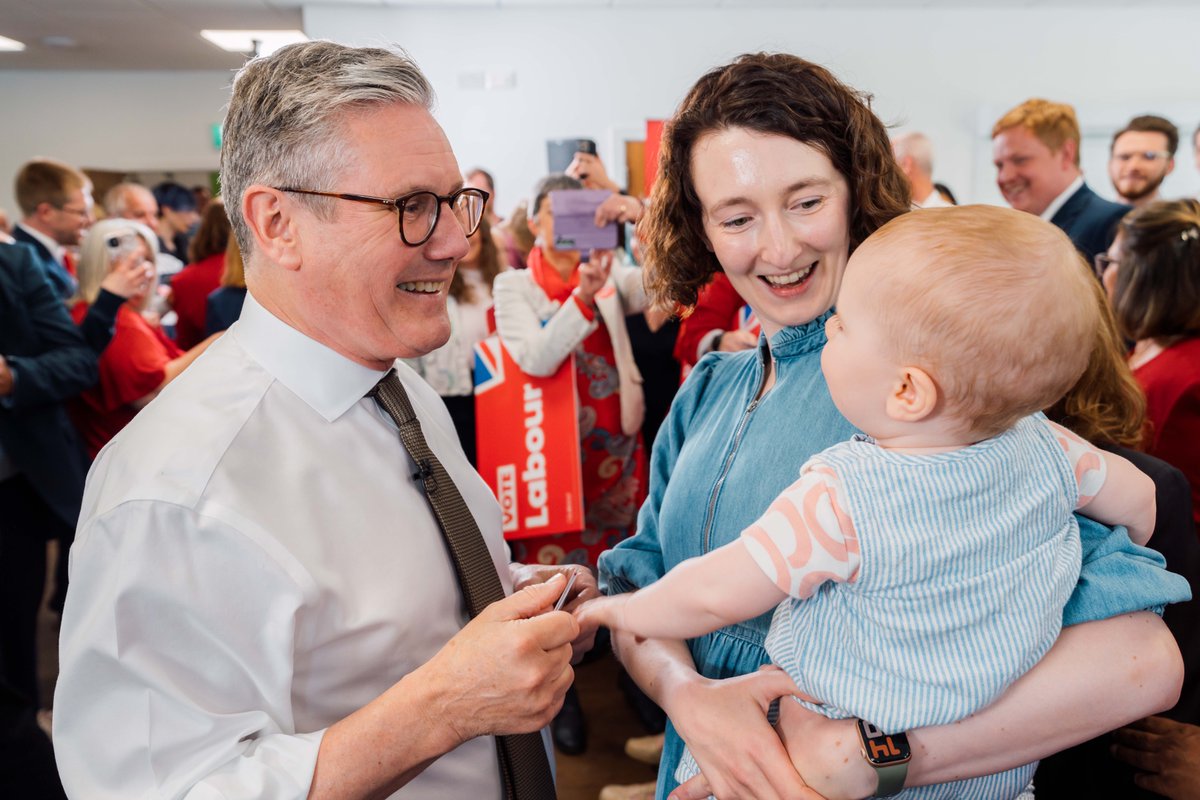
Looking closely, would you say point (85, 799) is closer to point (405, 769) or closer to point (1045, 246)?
point (405, 769)

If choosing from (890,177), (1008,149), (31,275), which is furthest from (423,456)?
(1008,149)

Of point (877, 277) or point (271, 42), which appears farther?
point (271, 42)

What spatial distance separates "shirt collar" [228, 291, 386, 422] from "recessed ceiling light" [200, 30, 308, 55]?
729 centimetres

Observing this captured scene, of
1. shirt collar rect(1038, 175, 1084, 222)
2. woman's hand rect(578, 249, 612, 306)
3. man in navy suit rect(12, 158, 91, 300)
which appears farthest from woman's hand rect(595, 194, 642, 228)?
man in navy suit rect(12, 158, 91, 300)

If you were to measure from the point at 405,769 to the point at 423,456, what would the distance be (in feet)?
1.39

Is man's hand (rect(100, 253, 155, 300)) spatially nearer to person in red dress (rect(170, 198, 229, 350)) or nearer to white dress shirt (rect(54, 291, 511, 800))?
person in red dress (rect(170, 198, 229, 350))

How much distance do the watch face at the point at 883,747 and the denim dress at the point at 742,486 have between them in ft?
0.78

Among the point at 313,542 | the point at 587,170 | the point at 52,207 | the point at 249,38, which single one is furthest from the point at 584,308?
the point at 249,38

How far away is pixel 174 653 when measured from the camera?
0.88 meters

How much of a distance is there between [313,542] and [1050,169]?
12.6 feet

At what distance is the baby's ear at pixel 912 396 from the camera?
0.82 m

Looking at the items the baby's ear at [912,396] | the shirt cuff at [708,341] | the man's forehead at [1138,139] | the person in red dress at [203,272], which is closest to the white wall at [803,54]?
the man's forehead at [1138,139]

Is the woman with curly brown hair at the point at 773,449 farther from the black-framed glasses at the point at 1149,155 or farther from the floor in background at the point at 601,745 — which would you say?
the black-framed glasses at the point at 1149,155

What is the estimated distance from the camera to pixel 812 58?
714cm
